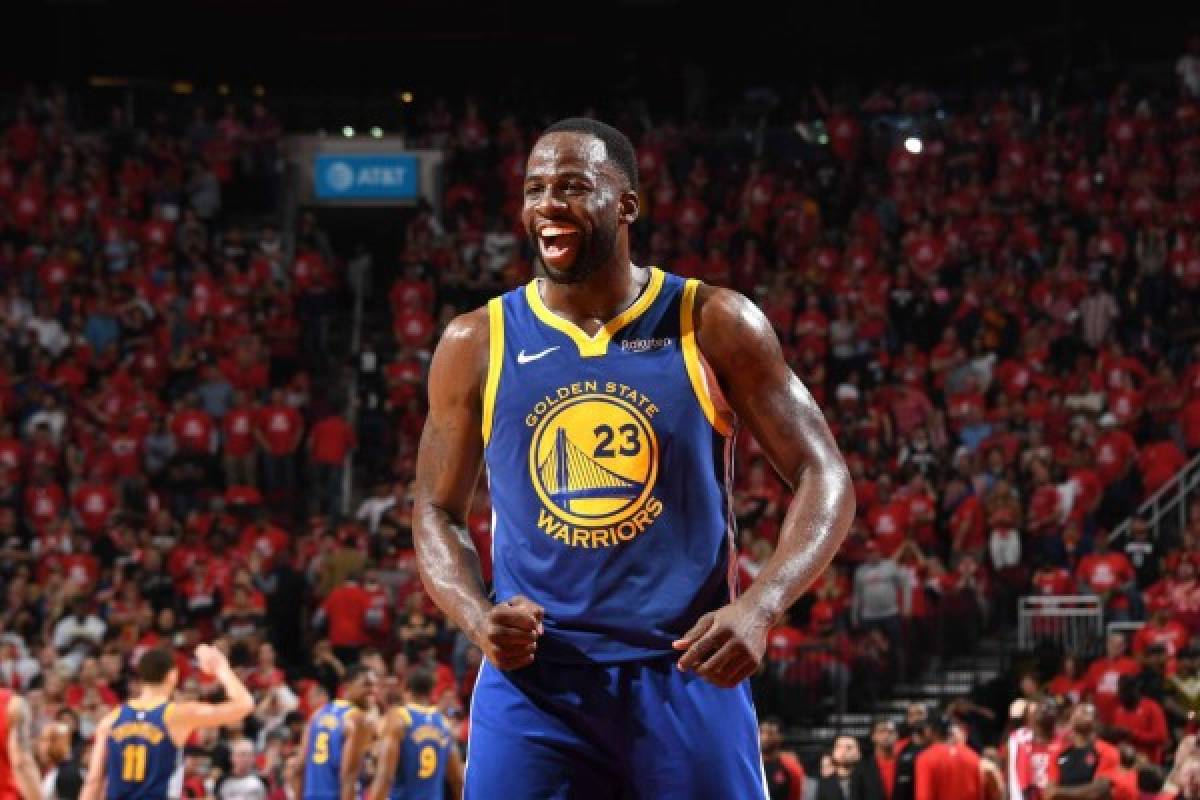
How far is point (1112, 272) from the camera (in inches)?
830

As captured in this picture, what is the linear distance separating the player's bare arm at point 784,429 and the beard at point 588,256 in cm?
23

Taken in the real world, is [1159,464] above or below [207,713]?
above

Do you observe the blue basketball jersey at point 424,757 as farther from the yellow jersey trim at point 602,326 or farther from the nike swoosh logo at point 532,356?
the nike swoosh logo at point 532,356

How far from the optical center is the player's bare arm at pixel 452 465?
4277 millimetres

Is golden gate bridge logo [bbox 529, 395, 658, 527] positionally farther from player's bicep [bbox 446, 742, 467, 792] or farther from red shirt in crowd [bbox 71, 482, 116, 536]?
red shirt in crowd [bbox 71, 482, 116, 536]

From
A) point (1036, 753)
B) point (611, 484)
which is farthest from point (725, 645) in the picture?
point (1036, 753)

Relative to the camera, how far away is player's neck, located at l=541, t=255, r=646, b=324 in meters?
4.37

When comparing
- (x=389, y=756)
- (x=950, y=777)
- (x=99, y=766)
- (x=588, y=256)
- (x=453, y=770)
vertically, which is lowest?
(x=950, y=777)

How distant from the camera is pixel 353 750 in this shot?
13.3 m

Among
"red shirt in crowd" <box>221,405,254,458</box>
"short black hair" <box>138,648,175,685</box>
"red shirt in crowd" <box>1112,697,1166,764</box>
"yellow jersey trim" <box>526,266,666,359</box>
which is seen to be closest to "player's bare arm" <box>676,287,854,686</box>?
"yellow jersey trim" <box>526,266,666,359</box>

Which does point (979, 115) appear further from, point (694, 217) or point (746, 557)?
point (746, 557)

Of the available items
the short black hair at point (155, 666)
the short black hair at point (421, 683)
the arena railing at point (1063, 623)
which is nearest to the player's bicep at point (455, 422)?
the short black hair at point (155, 666)

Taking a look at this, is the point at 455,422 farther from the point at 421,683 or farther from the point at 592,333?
the point at 421,683

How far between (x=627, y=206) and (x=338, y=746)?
958 centimetres
